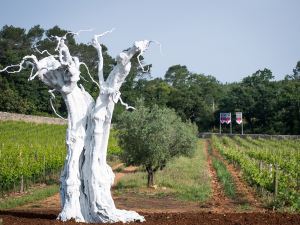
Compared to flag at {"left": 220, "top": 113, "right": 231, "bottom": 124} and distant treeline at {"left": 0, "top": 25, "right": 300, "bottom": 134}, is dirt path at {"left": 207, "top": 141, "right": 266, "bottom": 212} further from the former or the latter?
flag at {"left": 220, "top": 113, "right": 231, "bottom": 124}

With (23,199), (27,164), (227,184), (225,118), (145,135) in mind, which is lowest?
(23,199)

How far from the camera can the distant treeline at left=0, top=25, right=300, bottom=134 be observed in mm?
69312

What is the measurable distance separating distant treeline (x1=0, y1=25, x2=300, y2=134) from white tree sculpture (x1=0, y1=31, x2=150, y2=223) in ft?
167

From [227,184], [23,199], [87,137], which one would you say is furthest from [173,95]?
[87,137]

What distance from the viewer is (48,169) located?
31.3 meters

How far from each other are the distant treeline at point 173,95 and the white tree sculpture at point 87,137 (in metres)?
50.8

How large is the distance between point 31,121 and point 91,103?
166 ft

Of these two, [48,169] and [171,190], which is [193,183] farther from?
[48,169]

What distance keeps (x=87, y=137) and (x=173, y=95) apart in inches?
3347

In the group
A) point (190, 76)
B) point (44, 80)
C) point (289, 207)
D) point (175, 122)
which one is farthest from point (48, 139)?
point (190, 76)

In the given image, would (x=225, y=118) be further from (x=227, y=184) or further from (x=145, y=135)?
(x=145, y=135)

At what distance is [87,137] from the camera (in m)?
12.0

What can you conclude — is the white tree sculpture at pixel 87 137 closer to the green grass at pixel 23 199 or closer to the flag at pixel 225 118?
the green grass at pixel 23 199

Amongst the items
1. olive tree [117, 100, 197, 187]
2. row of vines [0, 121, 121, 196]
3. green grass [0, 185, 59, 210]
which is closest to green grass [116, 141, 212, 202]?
olive tree [117, 100, 197, 187]
